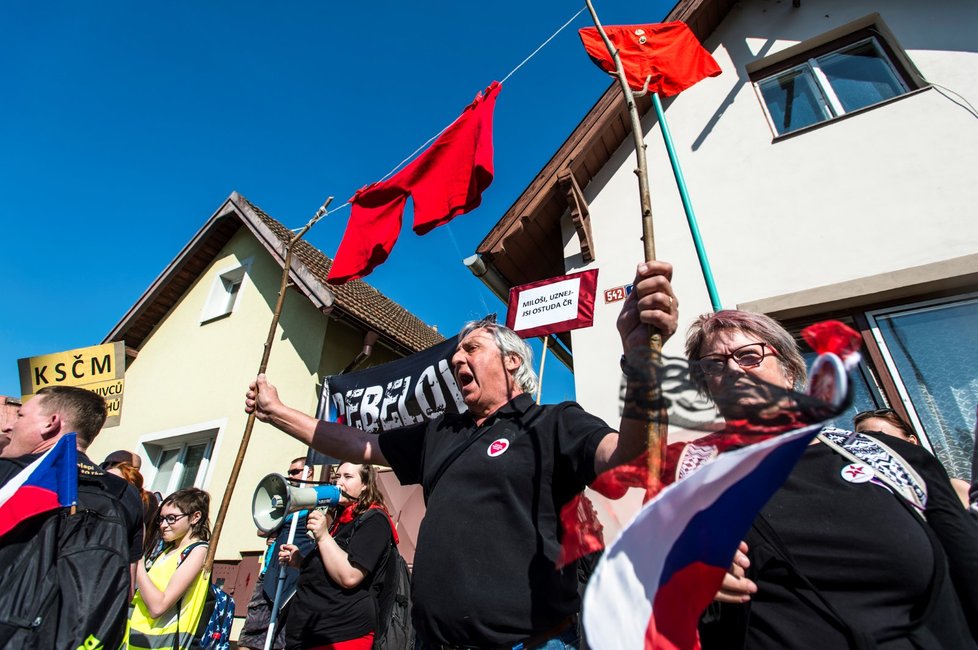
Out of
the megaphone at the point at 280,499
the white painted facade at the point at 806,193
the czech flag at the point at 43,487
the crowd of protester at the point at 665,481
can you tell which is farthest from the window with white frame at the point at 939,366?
the czech flag at the point at 43,487

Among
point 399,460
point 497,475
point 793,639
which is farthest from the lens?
point 399,460

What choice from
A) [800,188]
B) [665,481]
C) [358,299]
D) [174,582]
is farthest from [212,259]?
[665,481]

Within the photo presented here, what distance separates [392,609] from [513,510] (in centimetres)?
218

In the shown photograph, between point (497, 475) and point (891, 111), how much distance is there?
5.17 meters

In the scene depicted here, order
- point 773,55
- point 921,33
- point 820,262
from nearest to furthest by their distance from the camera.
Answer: point 820,262
point 921,33
point 773,55

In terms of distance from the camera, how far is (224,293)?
9.71 meters

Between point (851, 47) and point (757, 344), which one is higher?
point (851, 47)

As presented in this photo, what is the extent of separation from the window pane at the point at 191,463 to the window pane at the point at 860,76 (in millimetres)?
9588

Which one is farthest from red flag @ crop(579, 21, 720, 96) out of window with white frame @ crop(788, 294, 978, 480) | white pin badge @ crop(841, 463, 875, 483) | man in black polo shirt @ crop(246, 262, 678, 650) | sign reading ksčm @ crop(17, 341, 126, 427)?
sign reading ksčm @ crop(17, 341, 126, 427)

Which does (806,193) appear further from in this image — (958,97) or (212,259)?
(212,259)

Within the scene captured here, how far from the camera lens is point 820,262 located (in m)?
4.08

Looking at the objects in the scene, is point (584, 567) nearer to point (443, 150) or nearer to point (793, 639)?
point (793, 639)

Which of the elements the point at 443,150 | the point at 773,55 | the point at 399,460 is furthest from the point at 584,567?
the point at 773,55

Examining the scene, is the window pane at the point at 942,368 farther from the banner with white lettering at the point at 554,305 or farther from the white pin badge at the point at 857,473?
the white pin badge at the point at 857,473
